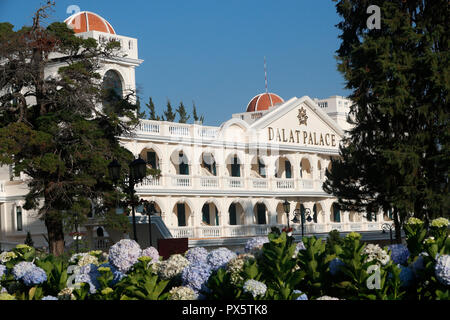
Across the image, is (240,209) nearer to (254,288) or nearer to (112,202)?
(112,202)

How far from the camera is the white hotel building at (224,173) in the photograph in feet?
122

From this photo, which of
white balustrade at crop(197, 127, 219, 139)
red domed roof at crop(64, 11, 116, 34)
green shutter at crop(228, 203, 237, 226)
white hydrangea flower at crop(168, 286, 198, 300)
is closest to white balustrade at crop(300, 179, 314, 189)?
green shutter at crop(228, 203, 237, 226)

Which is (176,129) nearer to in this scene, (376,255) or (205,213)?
(205,213)

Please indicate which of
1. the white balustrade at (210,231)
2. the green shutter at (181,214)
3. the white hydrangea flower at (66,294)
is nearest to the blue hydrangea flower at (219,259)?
the white hydrangea flower at (66,294)

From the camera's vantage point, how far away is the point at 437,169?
2408 centimetres

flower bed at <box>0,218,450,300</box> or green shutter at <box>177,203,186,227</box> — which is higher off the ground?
green shutter at <box>177,203,186,227</box>

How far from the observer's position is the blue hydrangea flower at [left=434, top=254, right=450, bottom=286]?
506 cm

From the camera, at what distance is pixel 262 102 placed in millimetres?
52938

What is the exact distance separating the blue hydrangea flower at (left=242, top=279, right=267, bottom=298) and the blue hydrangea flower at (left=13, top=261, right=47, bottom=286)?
6.77ft

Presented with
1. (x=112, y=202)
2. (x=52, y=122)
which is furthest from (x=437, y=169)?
(x=52, y=122)

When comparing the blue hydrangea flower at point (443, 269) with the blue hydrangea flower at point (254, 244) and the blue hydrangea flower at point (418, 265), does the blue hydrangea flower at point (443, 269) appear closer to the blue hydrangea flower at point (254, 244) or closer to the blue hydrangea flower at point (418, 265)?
the blue hydrangea flower at point (418, 265)

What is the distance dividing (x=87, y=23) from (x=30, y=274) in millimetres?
32322

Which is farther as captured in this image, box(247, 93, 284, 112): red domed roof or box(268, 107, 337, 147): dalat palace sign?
box(247, 93, 284, 112): red domed roof

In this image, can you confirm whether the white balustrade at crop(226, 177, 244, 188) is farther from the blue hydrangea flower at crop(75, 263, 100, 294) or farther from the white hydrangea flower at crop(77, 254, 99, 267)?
the blue hydrangea flower at crop(75, 263, 100, 294)
